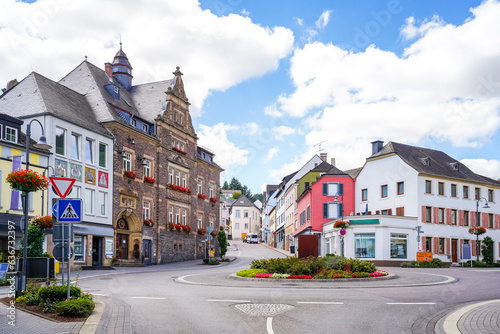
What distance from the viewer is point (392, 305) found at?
1441 centimetres

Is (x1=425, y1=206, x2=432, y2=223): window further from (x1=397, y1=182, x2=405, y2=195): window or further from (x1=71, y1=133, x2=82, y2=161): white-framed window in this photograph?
(x1=71, y1=133, x2=82, y2=161): white-framed window

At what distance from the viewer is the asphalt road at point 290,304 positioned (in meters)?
11.1

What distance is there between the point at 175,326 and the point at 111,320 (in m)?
1.54

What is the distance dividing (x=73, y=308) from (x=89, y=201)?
26.8 m

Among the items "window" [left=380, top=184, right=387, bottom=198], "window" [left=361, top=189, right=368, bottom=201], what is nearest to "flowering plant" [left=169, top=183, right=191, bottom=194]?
"window" [left=361, top=189, right=368, bottom=201]

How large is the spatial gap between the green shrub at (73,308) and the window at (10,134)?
2236 centimetres

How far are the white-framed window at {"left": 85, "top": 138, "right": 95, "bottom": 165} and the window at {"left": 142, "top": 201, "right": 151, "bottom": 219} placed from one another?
7804mm

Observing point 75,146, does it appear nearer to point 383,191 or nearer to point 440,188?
point 383,191

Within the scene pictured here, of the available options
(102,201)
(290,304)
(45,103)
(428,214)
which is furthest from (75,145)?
(428,214)

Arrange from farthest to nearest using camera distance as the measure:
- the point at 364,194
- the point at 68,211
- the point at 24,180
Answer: the point at 364,194 → the point at 24,180 → the point at 68,211

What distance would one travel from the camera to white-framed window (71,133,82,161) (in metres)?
36.0

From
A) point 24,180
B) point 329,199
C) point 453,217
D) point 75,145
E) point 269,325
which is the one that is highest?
point 75,145

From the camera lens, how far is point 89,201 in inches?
1471

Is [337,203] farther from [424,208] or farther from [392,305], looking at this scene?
[392,305]
